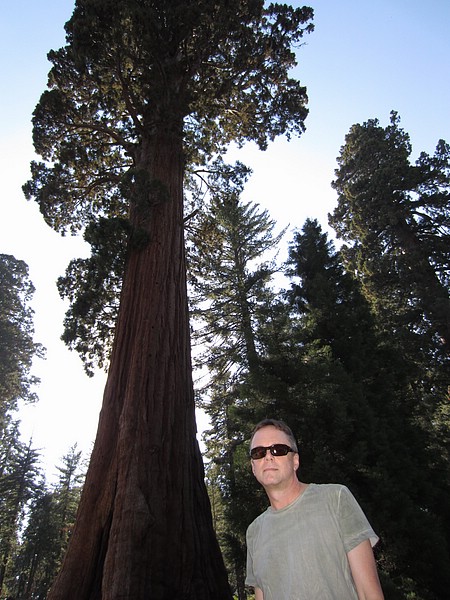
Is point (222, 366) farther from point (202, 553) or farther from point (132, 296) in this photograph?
point (202, 553)

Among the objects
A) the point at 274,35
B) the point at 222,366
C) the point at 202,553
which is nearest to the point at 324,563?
the point at 202,553

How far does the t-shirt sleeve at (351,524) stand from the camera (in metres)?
1.67

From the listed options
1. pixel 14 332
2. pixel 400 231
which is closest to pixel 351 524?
pixel 400 231

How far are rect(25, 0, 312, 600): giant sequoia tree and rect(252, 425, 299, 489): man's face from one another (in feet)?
5.20

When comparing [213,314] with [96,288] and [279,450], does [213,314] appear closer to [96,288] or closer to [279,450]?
[96,288]

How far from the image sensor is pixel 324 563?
1721 mm

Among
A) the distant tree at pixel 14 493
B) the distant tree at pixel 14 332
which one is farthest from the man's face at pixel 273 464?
the distant tree at pixel 14 493

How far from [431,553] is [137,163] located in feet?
31.5

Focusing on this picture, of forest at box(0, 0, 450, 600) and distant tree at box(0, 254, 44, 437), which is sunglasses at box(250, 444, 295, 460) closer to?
forest at box(0, 0, 450, 600)

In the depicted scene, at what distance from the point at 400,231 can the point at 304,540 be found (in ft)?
57.9

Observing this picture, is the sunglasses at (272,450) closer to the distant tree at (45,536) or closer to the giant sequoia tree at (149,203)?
the giant sequoia tree at (149,203)

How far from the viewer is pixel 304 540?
Answer: 5.94ft

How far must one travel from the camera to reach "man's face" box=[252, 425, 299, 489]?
2.06m

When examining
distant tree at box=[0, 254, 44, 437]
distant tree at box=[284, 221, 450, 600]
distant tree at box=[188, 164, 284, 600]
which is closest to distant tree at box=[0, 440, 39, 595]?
distant tree at box=[0, 254, 44, 437]
